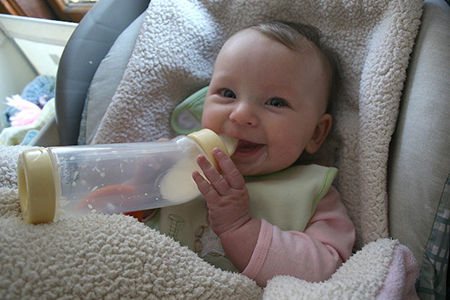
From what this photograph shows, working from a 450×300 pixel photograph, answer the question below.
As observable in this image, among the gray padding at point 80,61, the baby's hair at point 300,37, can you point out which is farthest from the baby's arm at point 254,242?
the gray padding at point 80,61

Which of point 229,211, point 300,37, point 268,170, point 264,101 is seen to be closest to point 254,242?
point 229,211

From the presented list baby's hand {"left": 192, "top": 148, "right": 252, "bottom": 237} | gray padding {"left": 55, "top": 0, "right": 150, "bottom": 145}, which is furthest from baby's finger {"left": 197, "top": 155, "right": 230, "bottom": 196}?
gray padding {"left": 55, "top": 0, "right": 150, "bottom": 145}

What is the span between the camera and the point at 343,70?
3.33 ft

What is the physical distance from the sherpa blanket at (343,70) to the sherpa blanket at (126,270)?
0.54 ft

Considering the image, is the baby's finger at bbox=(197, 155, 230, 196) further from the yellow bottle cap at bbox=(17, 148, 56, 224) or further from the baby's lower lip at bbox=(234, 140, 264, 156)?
the yellow bottle cap at bbox=(17, 148, 56, 224)

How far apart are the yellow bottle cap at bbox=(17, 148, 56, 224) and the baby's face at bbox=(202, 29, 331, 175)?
42cm

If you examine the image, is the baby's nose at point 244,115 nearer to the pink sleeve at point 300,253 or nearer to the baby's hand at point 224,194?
the baby's hand at point 224,194

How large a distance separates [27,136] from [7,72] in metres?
0.56

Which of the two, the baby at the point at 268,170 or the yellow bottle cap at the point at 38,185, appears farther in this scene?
the baby at the point at 268,170

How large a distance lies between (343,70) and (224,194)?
0.55m

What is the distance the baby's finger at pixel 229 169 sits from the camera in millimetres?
734

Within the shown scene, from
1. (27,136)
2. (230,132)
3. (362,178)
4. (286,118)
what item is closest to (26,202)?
(230,132)

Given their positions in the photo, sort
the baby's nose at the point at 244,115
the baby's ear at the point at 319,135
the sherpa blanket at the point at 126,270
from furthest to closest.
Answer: the baby's ear at the point at 319,135 < the baby's nose at the point at 244,115 < the sherpa blanket at the point at 126,270

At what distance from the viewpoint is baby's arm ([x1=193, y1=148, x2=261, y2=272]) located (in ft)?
2.40
